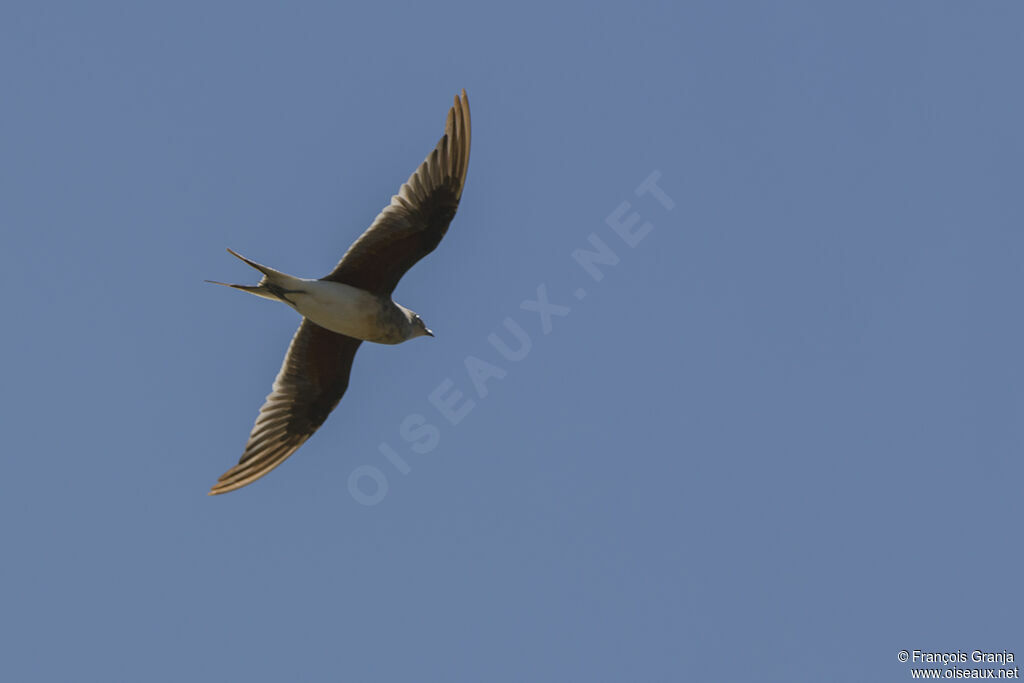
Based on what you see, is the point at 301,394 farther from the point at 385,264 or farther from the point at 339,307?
the point at 385,264

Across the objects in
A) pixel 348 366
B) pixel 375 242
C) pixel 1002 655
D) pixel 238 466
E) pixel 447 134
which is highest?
pixel 447 134

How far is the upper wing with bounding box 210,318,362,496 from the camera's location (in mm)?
15695

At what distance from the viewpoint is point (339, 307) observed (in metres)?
14.4

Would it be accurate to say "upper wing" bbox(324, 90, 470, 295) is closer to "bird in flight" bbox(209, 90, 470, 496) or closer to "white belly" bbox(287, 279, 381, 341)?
"bird in flight" bbox(209, 90, 470, 496)

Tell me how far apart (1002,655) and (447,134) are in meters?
9.26

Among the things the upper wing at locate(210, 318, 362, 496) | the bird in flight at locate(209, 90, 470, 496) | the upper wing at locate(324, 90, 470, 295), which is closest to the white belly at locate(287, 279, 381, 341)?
the bird in flight at locate(209, 90, 470, 496)

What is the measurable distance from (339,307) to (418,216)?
133cm

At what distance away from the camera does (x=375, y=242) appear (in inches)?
571

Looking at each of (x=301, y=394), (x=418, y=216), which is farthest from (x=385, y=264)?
(x=301, y=394)

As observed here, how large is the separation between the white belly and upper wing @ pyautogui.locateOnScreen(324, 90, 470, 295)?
10.2 inches

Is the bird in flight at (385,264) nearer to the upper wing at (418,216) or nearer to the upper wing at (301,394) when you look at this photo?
the upper wing at (418,216)

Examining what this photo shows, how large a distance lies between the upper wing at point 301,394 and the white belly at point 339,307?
0.86 meters

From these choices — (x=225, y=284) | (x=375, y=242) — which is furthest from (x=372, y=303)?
(x=225, y=284)

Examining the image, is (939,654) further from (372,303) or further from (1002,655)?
(372,303)
